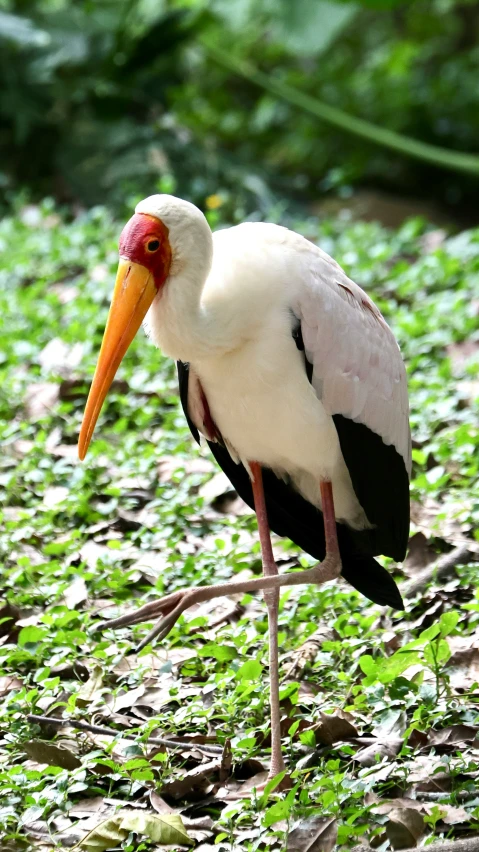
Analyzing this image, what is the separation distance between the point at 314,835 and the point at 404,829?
7.8 inches

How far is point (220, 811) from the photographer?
104 inches

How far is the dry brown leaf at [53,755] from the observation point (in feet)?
9.07

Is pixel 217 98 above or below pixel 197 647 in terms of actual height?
above

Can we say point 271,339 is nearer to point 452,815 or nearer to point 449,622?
point 449,622

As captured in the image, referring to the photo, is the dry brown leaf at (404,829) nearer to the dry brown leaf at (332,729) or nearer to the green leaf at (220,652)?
the dry brown leaf at (332,729)

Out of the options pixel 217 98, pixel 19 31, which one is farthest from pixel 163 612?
pixel 217 98

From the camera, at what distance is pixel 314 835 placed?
7.81 ft

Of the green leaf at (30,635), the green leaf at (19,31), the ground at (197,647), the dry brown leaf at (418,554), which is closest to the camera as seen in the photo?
Result: the ground at (197,647)

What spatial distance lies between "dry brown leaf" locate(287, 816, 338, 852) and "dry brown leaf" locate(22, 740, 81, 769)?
0.65 m

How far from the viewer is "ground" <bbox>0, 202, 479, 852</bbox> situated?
2.55m

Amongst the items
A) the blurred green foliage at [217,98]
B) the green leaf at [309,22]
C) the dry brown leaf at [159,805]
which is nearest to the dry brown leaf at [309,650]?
the dry brown leaf at [159,805]

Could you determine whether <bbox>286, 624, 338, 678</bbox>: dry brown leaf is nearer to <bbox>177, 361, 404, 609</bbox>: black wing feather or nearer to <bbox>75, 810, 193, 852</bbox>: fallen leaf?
<bbox>177, 361, 404, 609</bbox>: black wing feather

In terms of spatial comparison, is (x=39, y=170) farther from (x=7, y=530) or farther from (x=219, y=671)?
(x=219, y=671)

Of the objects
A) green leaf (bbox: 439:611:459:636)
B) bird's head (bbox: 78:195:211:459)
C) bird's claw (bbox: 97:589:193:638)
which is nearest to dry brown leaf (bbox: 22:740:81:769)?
bird's claw (bbox: 97:589:193:638)
